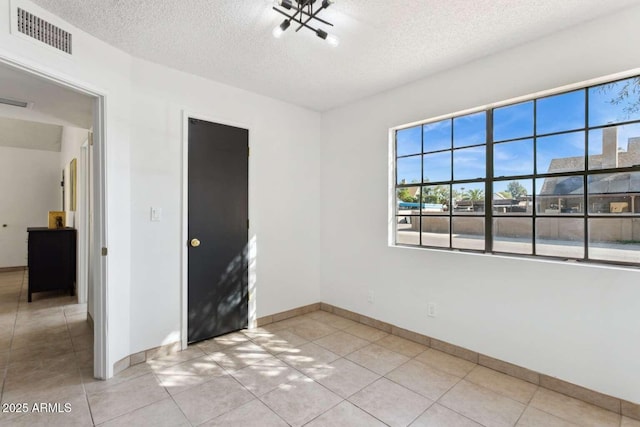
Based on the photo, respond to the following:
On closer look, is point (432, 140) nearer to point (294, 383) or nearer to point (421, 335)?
point (421, 335)

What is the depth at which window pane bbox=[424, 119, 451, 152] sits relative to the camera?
299cm

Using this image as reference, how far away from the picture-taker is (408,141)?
3311mm

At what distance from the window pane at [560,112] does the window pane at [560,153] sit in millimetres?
68

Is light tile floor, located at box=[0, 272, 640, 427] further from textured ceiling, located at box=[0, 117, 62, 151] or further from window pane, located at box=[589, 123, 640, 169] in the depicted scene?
textured ceiling, located at box=[0, 117, 62, 151]

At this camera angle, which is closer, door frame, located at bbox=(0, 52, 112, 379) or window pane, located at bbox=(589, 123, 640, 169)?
window pane, located at bbox=(589, 123, 640, 169)

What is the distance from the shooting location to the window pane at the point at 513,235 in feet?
8.18

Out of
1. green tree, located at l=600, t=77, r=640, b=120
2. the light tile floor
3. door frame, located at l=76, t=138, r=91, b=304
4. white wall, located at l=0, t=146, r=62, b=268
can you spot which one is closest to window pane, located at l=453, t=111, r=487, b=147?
green tree, located at l=600, t=77, r=640, b=120

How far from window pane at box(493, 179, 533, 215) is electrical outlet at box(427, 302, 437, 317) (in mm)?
1042

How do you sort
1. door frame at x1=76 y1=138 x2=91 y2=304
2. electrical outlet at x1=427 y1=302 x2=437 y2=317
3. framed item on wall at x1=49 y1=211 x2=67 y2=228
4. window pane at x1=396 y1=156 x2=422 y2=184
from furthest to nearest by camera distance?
1. framed item on wall at x1=49 y1=211 x2=67 y2=228
2. door frame at x1=76 y1=138 x2=91 y2=304
3. window pane at x1=396 y1=156 x2=422 y2=184
4. electrical outlet at x1=427 y1=302 x2=437 y2=317

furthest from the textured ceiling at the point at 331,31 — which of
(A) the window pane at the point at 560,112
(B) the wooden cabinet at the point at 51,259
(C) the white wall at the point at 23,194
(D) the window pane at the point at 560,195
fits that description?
(C) the white wall at the point at 23,194

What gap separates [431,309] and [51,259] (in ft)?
17.3

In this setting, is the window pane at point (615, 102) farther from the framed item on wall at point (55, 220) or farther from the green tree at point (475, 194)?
the framed item on wall at point (55, 220)

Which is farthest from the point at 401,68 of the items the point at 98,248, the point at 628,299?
the point at 98,248

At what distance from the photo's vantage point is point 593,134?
2.21 metres
